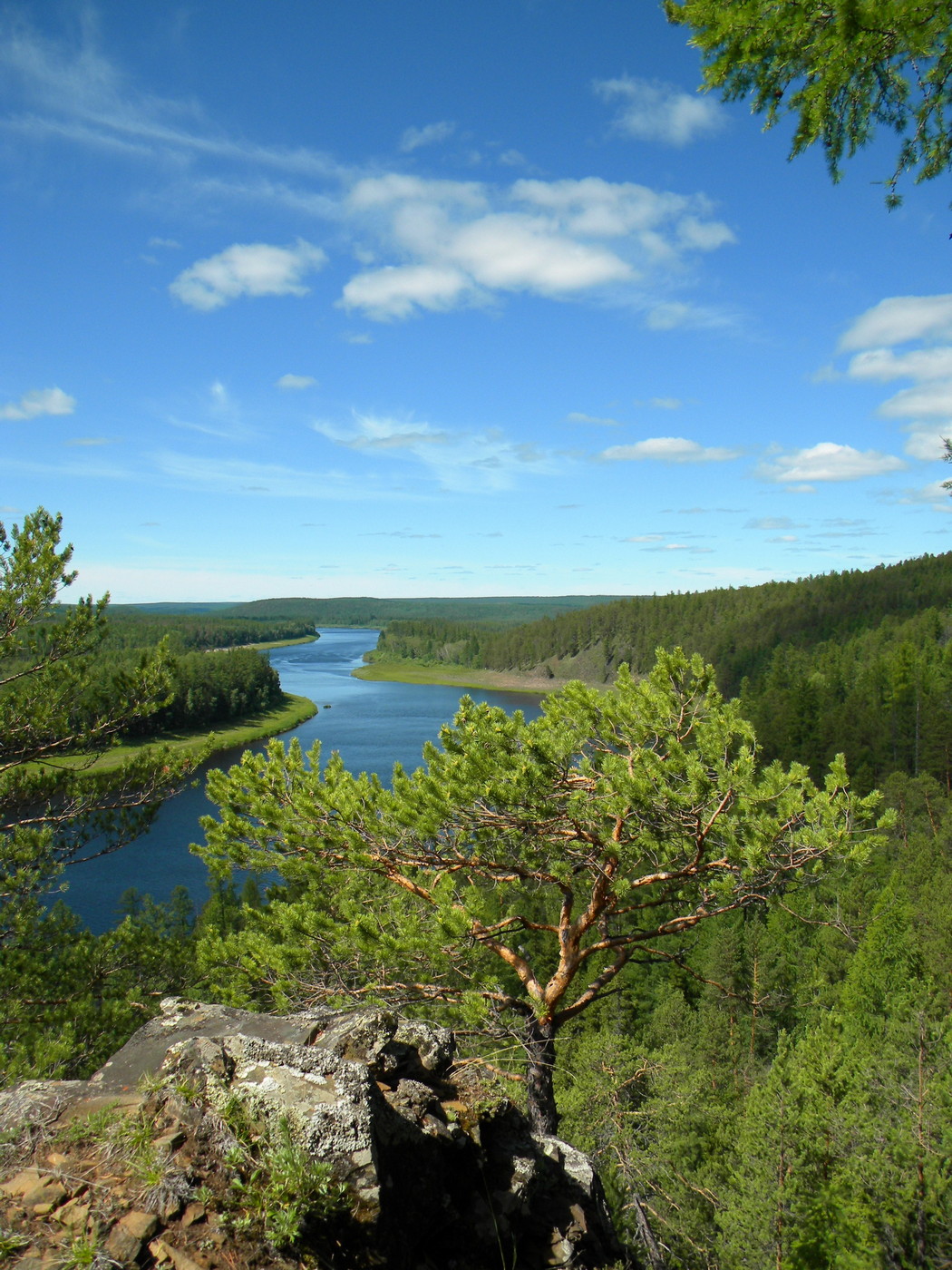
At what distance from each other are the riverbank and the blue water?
3.70 meters

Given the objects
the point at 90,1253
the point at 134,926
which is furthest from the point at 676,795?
the point at 134,926

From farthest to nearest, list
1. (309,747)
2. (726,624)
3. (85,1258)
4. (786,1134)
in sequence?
(726,624), (309,747), (786,1134), (85,1258)

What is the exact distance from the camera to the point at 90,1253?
8.54 feet

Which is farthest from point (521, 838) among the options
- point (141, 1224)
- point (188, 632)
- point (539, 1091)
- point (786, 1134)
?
point (188, 632)

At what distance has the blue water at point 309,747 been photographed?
31.3 metres

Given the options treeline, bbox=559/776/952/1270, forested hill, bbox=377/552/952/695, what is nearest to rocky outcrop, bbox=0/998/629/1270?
treeline, bbox=559/776/952/1270

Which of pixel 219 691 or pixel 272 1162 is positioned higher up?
pixel 272 1162

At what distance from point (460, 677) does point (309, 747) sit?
90439 millimetres

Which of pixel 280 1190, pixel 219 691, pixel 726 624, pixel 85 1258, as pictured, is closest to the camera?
pixel 85 1258

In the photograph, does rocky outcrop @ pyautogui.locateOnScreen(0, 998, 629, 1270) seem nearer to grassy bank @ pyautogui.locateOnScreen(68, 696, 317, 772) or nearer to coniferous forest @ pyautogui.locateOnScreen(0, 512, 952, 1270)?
coniferous forest @ pyautogui.locateOnScreen(0, 512, 952, 1270)

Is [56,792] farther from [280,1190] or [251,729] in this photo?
[251,729]

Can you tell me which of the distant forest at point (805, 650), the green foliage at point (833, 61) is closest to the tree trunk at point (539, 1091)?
the green foliage at point (833, 61)

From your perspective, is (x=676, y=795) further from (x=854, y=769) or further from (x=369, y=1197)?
(x=854, y=769)

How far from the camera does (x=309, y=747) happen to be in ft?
101
